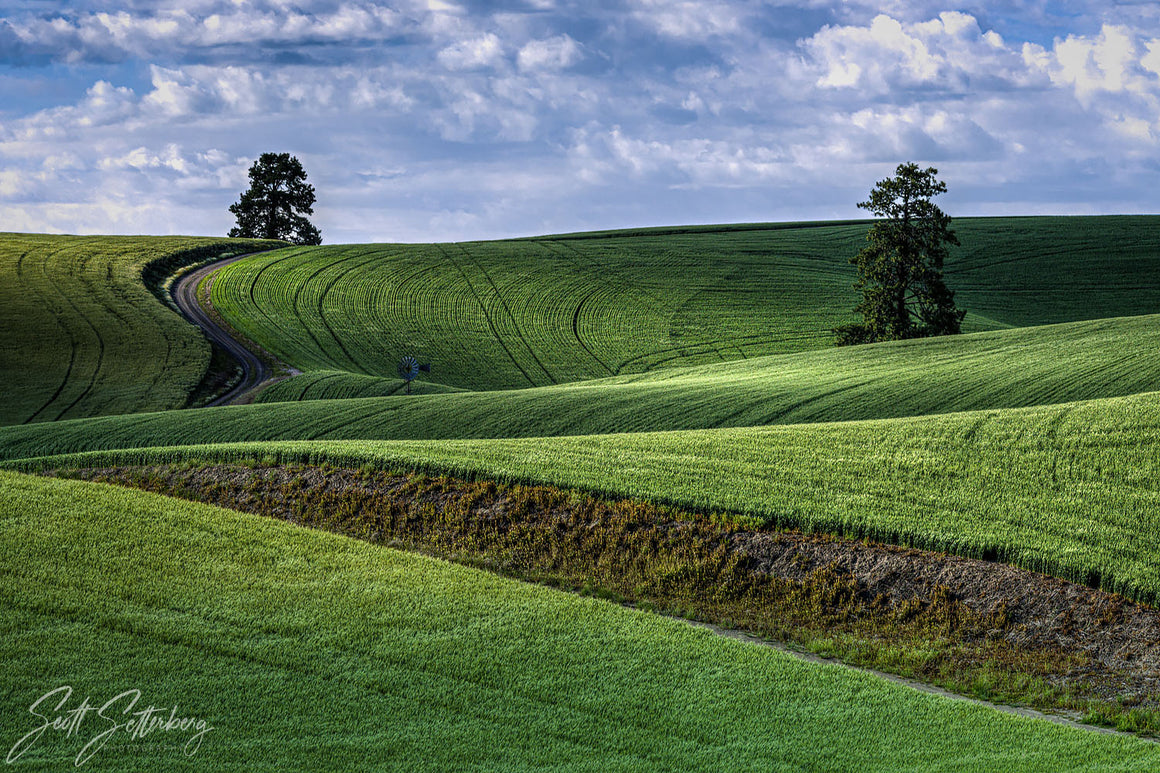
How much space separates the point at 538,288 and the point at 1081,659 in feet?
194

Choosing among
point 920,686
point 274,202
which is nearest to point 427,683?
point 920,686

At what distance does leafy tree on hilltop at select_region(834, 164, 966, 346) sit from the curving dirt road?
100 ft

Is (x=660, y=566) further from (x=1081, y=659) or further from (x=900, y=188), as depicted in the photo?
(x=900, y=188)

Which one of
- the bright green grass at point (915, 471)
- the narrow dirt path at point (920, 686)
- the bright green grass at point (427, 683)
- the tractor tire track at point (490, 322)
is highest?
the tractor tire track at point (490, 322)

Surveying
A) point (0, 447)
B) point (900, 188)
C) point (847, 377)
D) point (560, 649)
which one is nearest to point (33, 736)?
point (560, 649)

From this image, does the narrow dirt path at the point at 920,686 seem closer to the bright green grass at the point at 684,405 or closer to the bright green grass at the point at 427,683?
the bright green grass at the point at 427,683

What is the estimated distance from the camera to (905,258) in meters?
46.1

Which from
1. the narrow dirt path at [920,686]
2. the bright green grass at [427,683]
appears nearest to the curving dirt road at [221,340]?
the bright green grass at [427,683]

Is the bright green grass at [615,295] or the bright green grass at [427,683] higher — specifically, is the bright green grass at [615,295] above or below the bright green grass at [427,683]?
above

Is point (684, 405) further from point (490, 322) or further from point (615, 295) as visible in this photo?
point (615, 295)

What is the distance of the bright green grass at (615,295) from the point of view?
180 ft

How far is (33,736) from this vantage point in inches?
331

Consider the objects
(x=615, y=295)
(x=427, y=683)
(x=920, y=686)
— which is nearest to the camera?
(x=427, y=683)

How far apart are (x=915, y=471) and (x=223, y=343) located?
43.8 m
